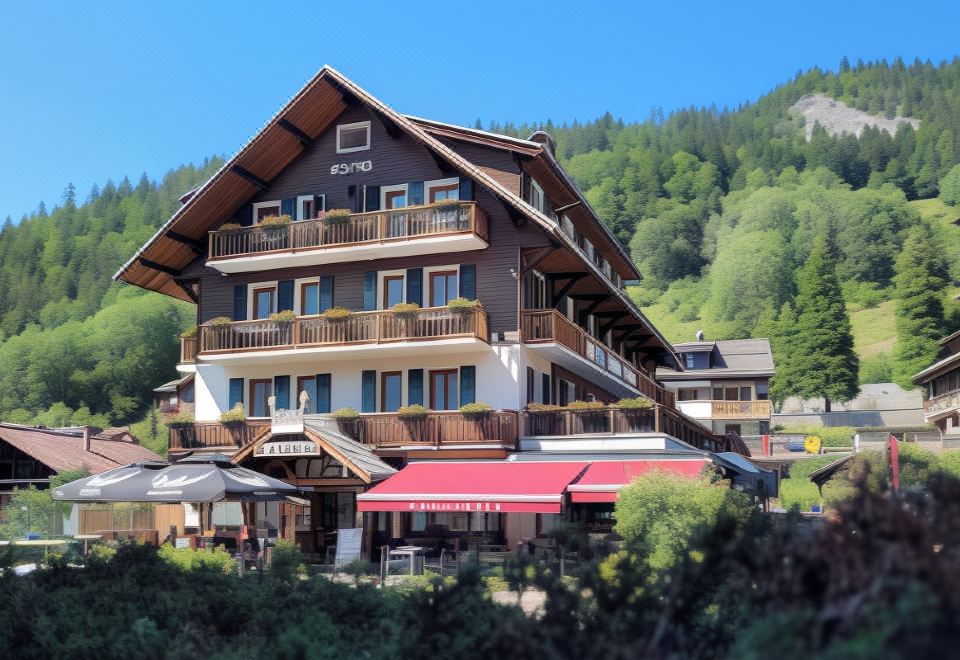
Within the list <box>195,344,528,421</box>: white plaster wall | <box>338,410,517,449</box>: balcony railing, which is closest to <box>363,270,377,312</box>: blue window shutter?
<box>195,344,528,421</box>: white plaster wall

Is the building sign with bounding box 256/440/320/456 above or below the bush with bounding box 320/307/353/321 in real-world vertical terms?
below

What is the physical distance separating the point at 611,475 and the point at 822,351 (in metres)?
64.5

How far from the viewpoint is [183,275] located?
33.9 meters

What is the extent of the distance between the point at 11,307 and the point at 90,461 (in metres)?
96.3

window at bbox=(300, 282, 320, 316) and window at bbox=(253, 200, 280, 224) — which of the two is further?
window at bbox=(253, 200, 280, 224)

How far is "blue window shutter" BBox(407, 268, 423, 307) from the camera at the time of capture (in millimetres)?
30406

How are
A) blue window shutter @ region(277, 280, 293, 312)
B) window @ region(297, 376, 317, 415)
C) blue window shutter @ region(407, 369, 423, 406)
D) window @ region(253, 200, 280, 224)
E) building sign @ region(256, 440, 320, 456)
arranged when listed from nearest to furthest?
1. building sign @ region(256, 440, 320, 456)
2. blue window shutter @ region(407, 369, 423, 406)
3. window @ region(297, 376, 317, 415)
4. blue window shutter @ region(277, 280, 293, 312)
5. window @ region(253, 200, 280, 224)

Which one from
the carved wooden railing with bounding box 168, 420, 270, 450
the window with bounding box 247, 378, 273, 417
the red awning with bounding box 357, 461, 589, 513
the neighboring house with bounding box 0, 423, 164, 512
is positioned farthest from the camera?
the neighboring house with bounding box 0, 423, 164, 512

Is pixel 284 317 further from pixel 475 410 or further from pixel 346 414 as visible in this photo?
pixel 475 410

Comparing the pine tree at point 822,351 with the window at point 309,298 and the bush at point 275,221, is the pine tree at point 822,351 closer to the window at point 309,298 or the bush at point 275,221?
the window at point 309,298

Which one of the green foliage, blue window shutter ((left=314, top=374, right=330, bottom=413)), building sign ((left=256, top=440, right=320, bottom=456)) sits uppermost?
blue window shutter ((left=314, top=374, right=330, bottom=413))

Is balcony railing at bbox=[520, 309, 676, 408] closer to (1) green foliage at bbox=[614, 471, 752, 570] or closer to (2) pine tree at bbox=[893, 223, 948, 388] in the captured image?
(1) green foliage at bbox=[614, 471, 752, 570]

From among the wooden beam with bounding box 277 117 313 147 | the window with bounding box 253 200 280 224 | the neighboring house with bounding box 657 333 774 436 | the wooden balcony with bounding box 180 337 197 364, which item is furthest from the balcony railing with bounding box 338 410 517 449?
the neighboring house with bounding box 657 333 774 436

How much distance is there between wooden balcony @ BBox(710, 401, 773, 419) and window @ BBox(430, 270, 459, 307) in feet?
133
